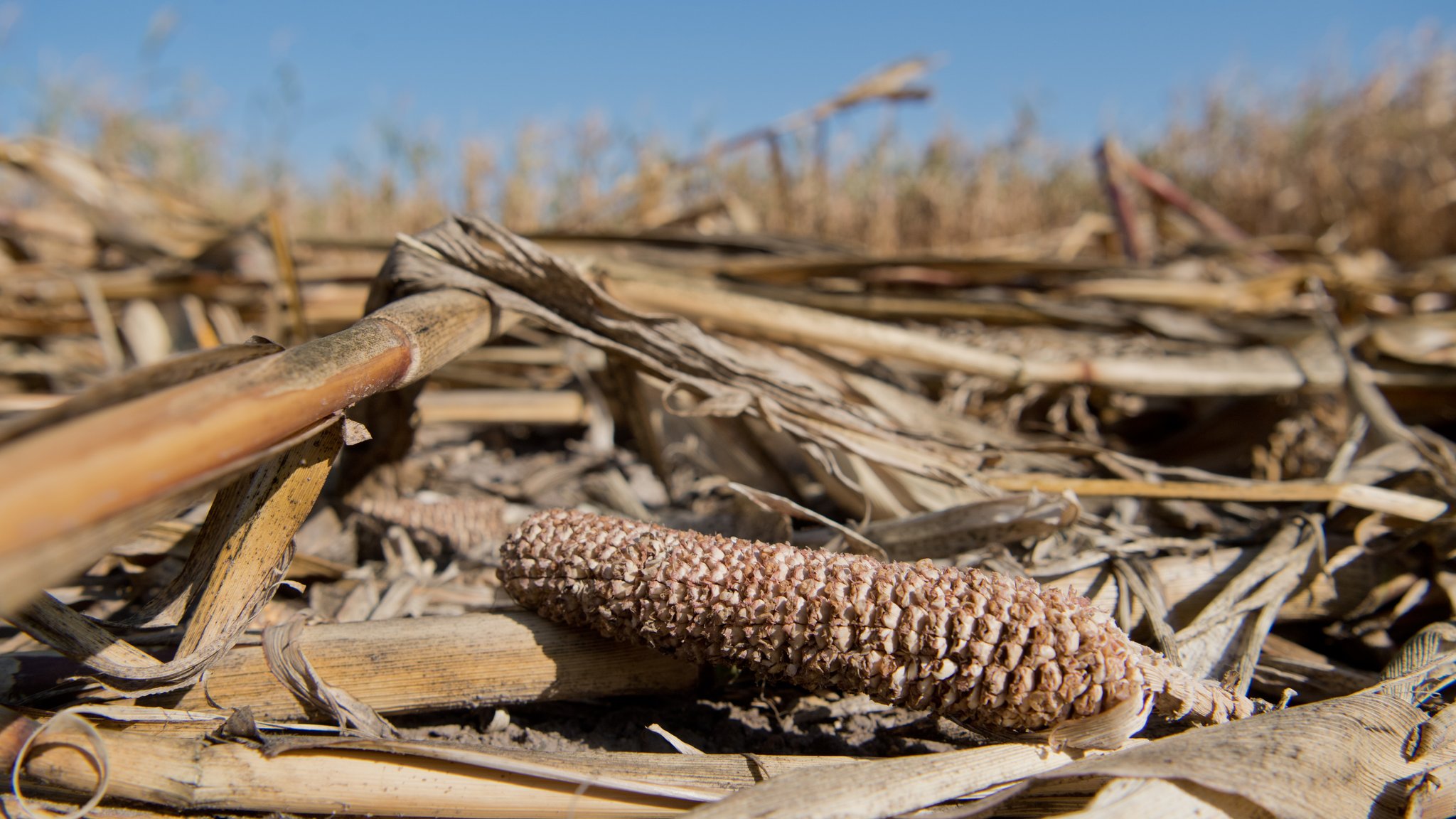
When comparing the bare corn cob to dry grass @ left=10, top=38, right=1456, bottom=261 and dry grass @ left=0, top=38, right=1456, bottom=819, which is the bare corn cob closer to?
dry grass @ left=0, top=38, right=1456, bottom=819

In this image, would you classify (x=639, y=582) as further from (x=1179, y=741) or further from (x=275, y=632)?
(x=1179, y=741)

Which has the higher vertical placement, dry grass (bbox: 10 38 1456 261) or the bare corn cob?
dry grass (bbox: 10 38 1456 261)

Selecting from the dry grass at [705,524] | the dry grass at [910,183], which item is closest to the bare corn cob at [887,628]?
the dry grass at [705,524]

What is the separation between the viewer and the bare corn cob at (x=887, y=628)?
2.86ft

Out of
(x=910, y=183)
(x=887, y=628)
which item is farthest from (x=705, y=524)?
(x=910, y=183)

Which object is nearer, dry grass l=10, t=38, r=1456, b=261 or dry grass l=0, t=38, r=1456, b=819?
dry grass l=0, t=38, r=1456, b=819

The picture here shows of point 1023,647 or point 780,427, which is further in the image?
point 780,427

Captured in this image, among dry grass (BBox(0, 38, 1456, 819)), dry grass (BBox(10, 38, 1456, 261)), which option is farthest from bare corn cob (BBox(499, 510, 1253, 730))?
dry grass (BBox(10, 38, 1456, 261))

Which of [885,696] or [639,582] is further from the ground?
[639,582]

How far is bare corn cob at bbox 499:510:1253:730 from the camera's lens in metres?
0.87

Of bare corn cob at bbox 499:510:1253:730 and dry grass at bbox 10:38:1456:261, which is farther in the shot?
dry grass at bbox 10:38:1456:261

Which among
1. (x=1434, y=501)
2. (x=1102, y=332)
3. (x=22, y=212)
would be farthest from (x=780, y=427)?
(x=22, y=212)

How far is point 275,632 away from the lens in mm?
1070

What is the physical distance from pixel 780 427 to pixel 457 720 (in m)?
→ 0.72
